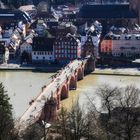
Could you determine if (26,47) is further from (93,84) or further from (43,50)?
(93,84)

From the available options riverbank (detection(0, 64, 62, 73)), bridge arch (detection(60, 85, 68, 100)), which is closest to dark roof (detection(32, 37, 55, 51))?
riverbank (detection(0, 64, 62, 73))

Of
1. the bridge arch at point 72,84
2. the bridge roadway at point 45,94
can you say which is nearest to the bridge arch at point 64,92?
the bridge roadway at point 45,94

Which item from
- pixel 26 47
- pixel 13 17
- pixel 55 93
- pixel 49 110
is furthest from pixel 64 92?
pixel 13 17

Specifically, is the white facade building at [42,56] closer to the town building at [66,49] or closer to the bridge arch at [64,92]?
the town building at [66,49]

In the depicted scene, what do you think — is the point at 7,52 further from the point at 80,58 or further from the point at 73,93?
the point at 73,93

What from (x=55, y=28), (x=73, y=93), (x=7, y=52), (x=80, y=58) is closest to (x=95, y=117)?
(x=73, y=93)

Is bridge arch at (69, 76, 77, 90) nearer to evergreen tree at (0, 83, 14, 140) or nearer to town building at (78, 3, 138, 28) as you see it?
evergreen tree at (0, 83, 14, 140)

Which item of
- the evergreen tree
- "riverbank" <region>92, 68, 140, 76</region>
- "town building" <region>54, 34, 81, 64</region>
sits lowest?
"riverbank" <region>92, 68, 140, 76</region>
